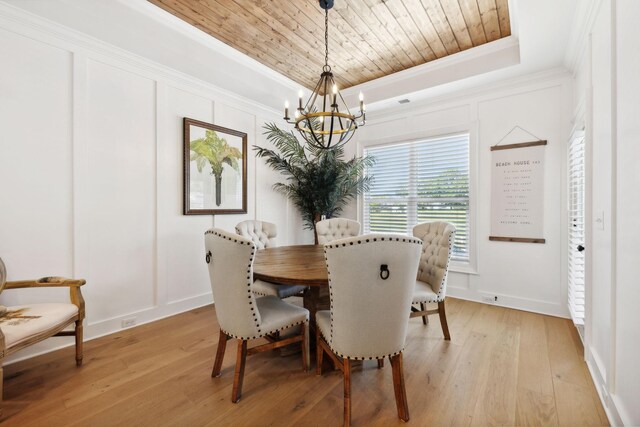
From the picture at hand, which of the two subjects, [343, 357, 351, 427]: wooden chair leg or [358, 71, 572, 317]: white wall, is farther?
[358, 71, 572, 317]: white wall

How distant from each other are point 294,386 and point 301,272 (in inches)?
29.2

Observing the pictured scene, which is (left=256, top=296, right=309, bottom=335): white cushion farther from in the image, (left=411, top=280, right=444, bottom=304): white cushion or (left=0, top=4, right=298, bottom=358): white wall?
(left=0, top=4, right=298, bottom=358): white wall

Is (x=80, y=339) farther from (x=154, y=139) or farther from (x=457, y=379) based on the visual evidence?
(x=457, y=379)

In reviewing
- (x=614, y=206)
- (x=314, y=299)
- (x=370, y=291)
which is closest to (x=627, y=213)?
(x=614, y=206)

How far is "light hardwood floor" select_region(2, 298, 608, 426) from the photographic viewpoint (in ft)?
5.22

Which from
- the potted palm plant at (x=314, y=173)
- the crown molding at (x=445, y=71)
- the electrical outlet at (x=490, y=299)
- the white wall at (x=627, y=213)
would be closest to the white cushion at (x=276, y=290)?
the potted palm plant at (x=314, y=173)

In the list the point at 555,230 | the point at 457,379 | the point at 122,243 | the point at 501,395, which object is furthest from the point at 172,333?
the point at 555,230

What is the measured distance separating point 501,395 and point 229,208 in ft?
10.7

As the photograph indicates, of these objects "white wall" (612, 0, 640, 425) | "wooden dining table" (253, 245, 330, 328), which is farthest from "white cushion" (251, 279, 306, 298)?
"white wall" (612, 0, 640, 425)

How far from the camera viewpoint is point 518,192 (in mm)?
3277

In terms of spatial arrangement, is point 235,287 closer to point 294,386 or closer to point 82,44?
point 294,386

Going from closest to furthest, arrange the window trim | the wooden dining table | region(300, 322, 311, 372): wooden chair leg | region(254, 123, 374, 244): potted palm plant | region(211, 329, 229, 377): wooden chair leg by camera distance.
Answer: the wooden dining table → region(211, 329, 229, 377): wooden chair leg → region(300, 322, 311, 372): wooden chair leg → the window trim → region(254, 123, 374, 244): potted palm plant

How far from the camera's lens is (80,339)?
6.97 feet

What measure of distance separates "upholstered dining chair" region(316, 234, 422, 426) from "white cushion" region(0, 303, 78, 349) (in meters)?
1.84
